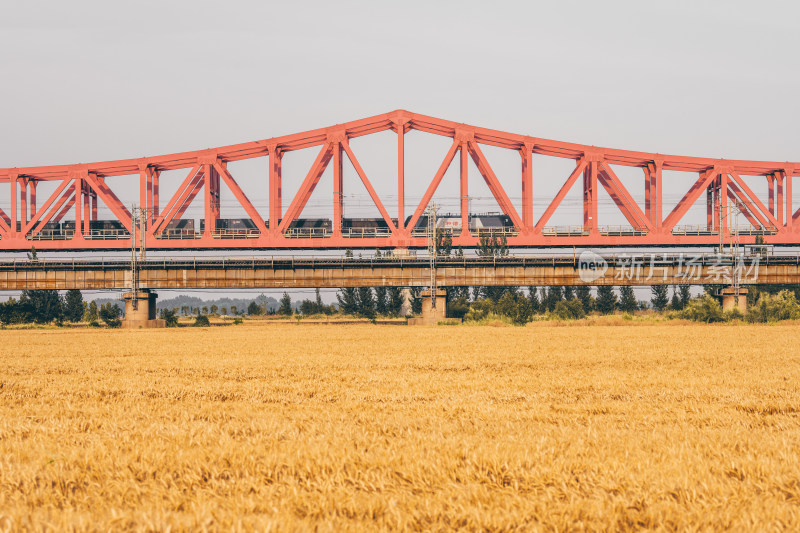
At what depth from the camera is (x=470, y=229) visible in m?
95.3

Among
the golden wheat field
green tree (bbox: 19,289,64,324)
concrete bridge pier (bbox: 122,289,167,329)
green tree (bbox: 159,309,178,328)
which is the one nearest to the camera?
the golden wheat field

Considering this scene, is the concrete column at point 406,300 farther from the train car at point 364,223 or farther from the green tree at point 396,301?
the train car at point 364,223

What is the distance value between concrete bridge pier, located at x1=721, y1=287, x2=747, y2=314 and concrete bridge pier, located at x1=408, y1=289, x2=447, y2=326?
28692mm

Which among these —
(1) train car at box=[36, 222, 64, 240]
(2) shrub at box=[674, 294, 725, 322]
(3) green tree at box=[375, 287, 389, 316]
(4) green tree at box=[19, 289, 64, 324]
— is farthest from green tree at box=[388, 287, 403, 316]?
(1) train car at box=[36, 222, 64, 240]

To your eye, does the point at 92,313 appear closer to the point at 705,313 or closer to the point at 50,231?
the point at 50,231

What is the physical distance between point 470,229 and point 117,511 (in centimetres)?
9116

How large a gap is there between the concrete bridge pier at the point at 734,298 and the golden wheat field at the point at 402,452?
54.1m

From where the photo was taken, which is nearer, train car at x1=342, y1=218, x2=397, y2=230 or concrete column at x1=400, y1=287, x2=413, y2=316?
concrete column at x1=400, y1=287, x2=413, y2=316

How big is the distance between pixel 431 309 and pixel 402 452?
57690 millimetres

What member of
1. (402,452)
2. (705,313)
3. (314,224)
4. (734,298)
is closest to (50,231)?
(314,224)

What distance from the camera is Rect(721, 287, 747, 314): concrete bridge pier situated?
6544 centimetres

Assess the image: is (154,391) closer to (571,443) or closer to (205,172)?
(571,443)

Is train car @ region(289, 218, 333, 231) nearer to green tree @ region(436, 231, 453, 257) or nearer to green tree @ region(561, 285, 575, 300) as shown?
green tree @ region(436, 231, 453, 257)

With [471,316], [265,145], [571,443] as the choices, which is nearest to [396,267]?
[471,316]
